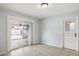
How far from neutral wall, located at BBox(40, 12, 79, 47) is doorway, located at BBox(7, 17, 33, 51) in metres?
0.83

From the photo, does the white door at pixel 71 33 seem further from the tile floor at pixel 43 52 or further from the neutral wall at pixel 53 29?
the tile floor at pixel 43 52

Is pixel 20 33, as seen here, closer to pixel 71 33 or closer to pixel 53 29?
pixel 53 29

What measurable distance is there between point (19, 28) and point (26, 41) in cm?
96

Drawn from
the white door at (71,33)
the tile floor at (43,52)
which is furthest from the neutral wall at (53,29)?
the tile floor at (43,52)

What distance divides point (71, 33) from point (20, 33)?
2662 millimetres

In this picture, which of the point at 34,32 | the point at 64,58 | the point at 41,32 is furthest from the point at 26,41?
the point at 64,58

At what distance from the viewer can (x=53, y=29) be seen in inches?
169

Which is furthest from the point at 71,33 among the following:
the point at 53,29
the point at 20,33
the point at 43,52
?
the point at 20,33

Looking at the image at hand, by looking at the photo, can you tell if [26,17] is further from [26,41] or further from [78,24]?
[78,24]

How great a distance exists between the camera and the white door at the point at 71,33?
3.35 m

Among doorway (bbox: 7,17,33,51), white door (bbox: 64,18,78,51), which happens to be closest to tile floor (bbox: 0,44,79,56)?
white door (bbox: 64,18,78,51)

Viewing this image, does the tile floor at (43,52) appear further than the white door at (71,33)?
No

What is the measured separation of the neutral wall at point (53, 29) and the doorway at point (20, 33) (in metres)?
0.83

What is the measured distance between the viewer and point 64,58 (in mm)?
764
